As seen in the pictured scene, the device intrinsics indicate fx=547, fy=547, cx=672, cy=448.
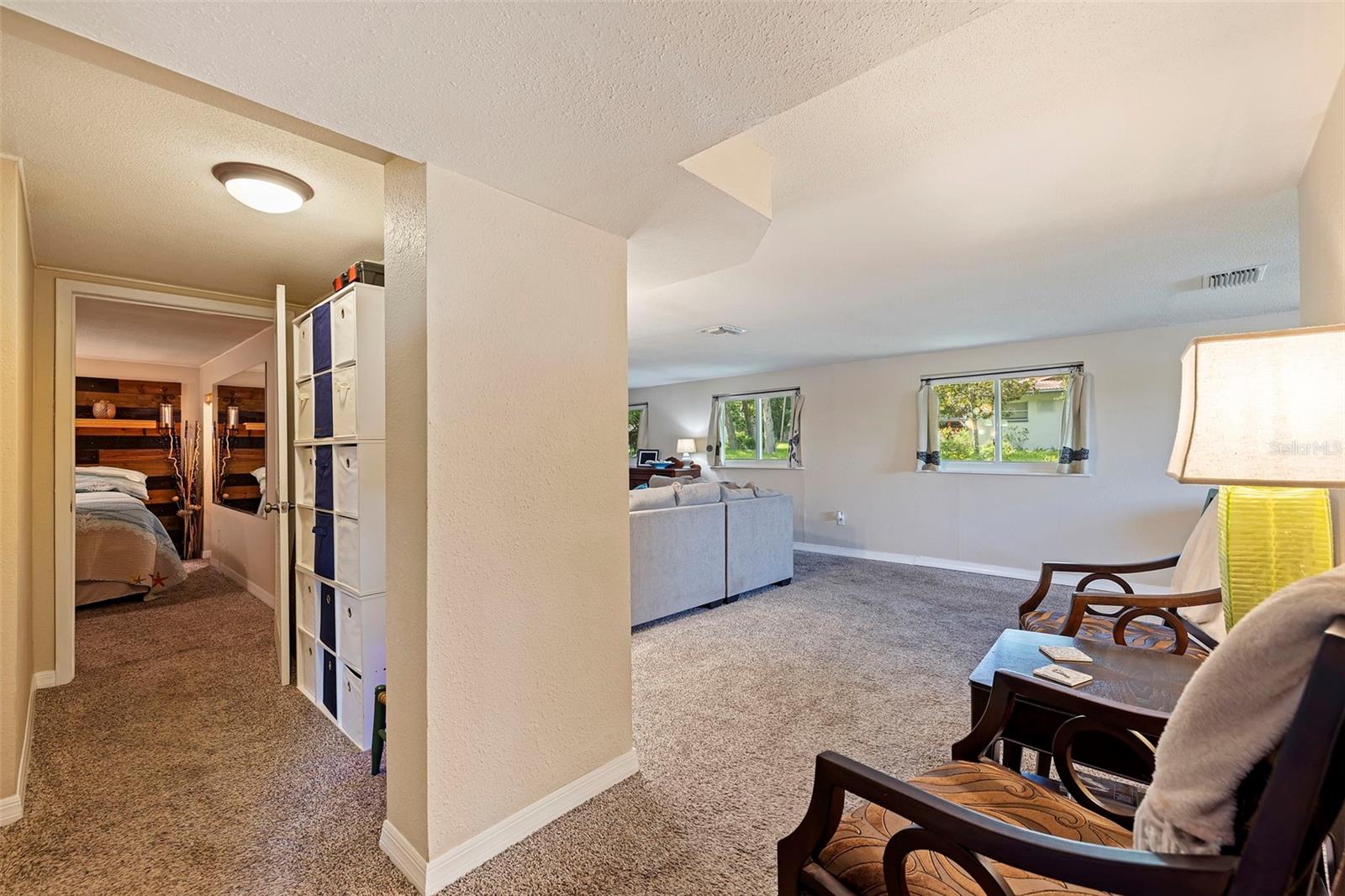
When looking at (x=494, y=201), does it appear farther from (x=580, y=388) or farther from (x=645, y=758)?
(x=645, y=758)

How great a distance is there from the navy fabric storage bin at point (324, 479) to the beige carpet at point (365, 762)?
0.96m

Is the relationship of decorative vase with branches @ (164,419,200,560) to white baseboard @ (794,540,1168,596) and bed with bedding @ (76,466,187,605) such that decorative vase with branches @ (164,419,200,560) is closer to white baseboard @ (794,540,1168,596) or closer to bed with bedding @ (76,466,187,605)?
bed with bedding @ (76,466,187,605)

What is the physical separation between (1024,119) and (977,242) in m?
1.09

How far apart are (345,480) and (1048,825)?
241cm

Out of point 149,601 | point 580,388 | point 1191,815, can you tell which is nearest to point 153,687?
point 149,601

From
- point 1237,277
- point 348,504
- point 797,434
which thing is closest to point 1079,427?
point 1237,277

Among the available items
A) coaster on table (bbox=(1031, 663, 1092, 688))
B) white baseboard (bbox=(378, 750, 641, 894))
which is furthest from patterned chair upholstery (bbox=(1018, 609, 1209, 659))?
white baseboard (bbox=(378, 750, 641, 894))

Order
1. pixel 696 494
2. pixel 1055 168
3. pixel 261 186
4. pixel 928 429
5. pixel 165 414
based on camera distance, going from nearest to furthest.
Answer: pixel 261 186 → pixel 1055 168 → pixel 696 494 → pixel 928 429 → pixel 165 414

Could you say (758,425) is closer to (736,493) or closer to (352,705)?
(736,493)

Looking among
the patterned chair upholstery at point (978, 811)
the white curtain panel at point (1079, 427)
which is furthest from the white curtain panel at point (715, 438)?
the patterned chair upholstery at point (978, 811)

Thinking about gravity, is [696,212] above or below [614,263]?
above

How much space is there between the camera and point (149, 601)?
425 cm

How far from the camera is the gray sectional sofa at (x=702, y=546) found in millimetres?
3730

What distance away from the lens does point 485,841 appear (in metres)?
1.59
